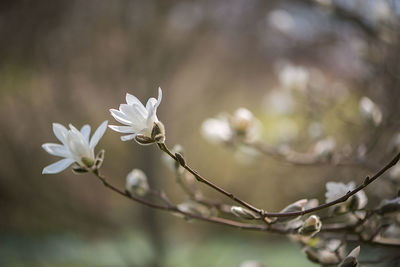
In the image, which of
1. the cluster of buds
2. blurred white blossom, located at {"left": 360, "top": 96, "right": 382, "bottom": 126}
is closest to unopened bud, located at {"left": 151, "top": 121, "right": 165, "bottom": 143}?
the cluster of buds

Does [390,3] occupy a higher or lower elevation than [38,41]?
lower

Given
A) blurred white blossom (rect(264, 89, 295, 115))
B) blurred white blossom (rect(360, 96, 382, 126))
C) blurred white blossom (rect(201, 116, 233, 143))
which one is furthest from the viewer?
blurred white blossom (rect(264, 89, 295, 115))

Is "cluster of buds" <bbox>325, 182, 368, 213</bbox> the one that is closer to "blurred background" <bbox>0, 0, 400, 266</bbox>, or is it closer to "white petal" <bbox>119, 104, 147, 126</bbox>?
"white petal" <bbox>119, 104, 147, 126</bbox>

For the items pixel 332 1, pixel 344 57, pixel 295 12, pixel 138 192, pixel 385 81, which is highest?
pixel 295 12

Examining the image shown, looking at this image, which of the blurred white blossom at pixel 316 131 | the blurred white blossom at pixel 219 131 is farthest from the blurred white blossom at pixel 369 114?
the blurred white blossom at pixel 219 131

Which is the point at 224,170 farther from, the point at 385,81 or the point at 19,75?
the point at 385,81


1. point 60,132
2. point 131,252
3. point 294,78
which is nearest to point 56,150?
point 60,132

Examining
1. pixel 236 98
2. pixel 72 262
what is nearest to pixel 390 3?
pixel 236 98

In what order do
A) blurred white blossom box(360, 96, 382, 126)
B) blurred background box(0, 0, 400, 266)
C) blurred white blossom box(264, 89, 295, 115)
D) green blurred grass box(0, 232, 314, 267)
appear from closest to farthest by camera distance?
blurred white blossom box(360, 96, 382, 126) < blurred white blossom box(264, 89, 295, 115) < blurred background box(0, 0, 400, 266) < green blurred grass box(0, 232, 314, 267)
